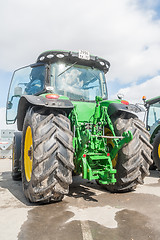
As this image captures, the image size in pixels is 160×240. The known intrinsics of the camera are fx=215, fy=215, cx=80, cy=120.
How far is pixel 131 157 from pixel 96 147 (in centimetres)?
59

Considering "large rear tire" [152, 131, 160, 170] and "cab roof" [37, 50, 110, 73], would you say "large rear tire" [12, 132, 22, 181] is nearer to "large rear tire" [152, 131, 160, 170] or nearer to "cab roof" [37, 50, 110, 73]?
"cab roof" [37, 50, 110, 73]

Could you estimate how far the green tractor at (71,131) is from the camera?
294 cm

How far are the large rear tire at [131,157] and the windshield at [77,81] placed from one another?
0.97 meters

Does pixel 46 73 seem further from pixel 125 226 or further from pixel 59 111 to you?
pixel 125 226

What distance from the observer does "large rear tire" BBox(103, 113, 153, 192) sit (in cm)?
348

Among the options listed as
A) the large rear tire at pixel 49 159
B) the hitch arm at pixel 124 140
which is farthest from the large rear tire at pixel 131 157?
the large rear tire at pixel 49 159

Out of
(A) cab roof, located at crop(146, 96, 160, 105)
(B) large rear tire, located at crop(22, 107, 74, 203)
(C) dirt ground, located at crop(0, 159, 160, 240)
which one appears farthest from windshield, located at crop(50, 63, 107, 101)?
(A) cab roof, located at crop(146, 96, 160, 105)

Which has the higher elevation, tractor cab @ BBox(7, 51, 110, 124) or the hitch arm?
tractor cab @ BBox(7, 51, 110, 124)

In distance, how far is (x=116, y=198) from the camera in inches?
136

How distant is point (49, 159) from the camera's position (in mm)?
2906

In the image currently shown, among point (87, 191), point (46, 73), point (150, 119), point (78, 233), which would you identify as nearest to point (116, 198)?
point (87, 191)

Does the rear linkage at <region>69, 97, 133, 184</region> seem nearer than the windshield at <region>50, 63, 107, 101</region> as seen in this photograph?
Yes

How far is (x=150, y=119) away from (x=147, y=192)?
3.94m

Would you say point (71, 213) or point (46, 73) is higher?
point (46, 73)
